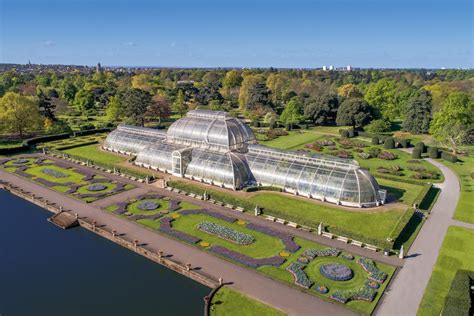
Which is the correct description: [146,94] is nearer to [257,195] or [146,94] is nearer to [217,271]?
[257,195]

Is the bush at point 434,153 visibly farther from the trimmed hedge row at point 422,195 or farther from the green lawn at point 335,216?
the green lawn at point 335,216

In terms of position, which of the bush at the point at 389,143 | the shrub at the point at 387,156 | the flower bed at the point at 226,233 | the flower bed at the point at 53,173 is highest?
the bush at the point at 389,143

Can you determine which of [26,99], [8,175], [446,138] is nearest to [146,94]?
[26,99]

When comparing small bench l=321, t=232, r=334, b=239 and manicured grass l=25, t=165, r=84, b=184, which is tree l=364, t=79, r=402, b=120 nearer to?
small bench l=321, t=232, r=334, b=239

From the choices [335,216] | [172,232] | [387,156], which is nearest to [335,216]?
[335,216]

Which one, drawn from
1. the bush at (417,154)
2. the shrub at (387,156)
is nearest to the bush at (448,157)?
the bush at (417,154)

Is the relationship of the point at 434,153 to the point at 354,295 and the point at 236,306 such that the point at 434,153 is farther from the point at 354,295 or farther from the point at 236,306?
the point at 236,306
